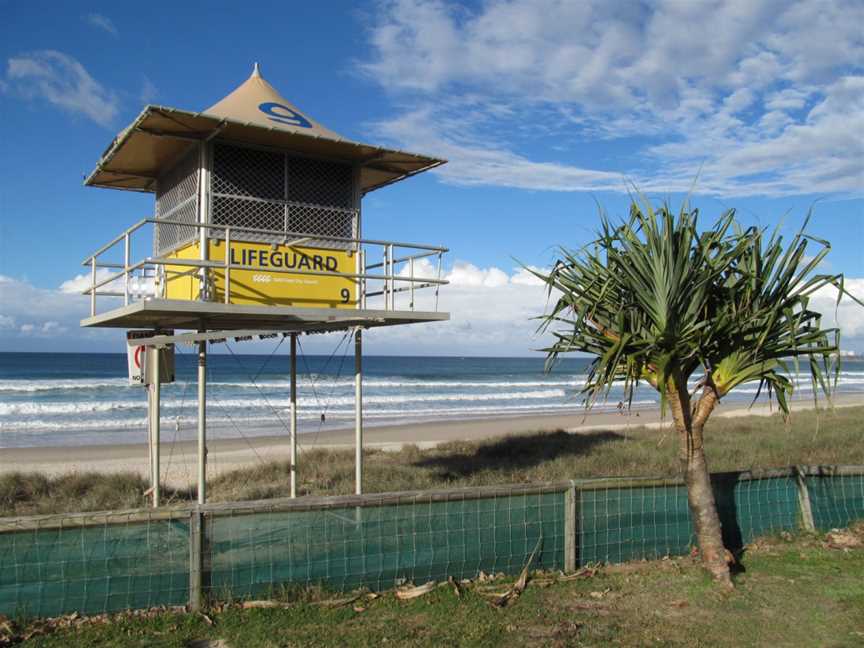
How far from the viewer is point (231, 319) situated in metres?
10.4

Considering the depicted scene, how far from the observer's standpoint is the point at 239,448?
26.2 m

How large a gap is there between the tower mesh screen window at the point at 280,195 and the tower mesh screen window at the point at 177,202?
390 millimetres

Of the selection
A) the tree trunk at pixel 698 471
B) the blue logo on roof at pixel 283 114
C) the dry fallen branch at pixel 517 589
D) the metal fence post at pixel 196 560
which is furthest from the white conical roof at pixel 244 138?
the dry fallen branch at pixel 517 589

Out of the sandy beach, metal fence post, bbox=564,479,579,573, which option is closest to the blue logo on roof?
metal fence post, bbox=564,479,579,573

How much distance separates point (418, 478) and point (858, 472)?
26.1 ft

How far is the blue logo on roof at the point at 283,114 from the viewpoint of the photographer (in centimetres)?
1074

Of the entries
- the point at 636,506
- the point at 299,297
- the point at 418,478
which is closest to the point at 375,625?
the point at 636,506

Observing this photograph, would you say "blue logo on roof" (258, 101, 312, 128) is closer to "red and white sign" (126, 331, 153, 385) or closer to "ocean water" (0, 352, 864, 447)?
"red and white sign" (126, 331, 153, 385)

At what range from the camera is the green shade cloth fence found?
622 centimetres

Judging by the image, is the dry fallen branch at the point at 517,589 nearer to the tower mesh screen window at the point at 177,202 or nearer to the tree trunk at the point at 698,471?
the tree trunk at the point at 698,471

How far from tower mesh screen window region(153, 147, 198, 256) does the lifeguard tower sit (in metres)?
0.03

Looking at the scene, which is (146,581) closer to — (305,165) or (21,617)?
(21,617)

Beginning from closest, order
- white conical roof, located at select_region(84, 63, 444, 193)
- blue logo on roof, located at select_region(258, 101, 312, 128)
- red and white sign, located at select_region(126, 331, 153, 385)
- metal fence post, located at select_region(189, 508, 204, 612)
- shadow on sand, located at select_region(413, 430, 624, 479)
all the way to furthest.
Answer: metal fence post, located at select_region(189, 508, 204, 612) < white conical roof, located at select_region(84, 63, 444, 193) < blue logo on roof, located at select_region(258, 101, 312, 128) < red and white sign, located at select_region(126, 331, 153, 385) < shadow on sand, located at select_region(413, 430, 624, 479)

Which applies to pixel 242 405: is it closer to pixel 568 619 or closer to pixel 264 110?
pixel 264 110
